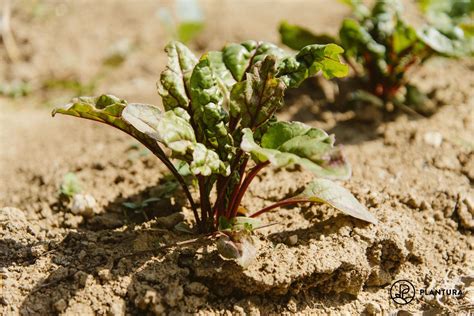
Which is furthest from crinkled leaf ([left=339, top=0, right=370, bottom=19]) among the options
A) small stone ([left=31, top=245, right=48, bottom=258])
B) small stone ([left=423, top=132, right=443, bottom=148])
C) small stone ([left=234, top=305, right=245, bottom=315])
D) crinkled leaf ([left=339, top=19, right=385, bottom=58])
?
small stone ([left=31, top=245, right=48, bottom=258])

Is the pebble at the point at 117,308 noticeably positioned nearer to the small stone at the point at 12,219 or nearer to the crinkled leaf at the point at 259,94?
the small stone at the point at 12,219

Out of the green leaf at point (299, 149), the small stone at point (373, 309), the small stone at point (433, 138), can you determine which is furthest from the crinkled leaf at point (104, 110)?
the small stone at point (433, 138)

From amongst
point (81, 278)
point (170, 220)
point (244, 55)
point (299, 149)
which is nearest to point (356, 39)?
point (244, 55)

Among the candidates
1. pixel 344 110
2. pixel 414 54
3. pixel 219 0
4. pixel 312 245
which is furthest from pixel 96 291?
pixel 219 0

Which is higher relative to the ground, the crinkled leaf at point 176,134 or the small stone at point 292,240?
the crinkled leaf at point 176,134

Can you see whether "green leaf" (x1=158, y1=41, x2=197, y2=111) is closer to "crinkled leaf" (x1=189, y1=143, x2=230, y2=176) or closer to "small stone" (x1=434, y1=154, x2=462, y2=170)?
"crinkled leaf" (x1=189, y1=143, x2=230, y2=176)

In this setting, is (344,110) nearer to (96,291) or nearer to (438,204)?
(438,204)
